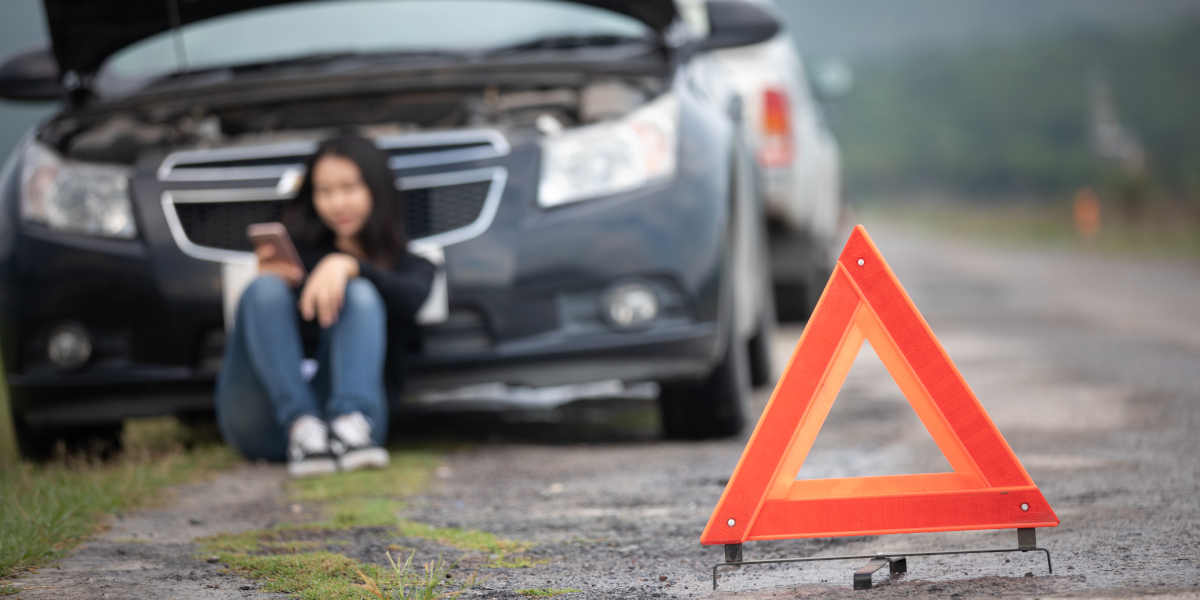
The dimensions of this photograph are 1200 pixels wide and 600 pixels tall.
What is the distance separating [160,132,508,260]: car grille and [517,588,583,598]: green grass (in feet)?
6.37

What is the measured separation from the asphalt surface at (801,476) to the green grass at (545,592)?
0.12 ft

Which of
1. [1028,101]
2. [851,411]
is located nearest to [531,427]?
[851,411]

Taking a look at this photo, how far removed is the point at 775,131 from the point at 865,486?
6.03m

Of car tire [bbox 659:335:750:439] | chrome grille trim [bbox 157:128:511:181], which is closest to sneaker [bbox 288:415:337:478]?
chrome grille trim [bbox 157:128:511:181]

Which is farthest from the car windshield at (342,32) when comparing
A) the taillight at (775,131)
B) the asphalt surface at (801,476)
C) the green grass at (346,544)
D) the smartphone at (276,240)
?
the taillight at (775,131)

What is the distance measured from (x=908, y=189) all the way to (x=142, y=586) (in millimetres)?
95821

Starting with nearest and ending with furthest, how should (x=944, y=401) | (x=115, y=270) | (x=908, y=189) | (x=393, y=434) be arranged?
(x=944, y=401) → (x=115, y=270) → (x=393, y=434) → (x=908, y=189)

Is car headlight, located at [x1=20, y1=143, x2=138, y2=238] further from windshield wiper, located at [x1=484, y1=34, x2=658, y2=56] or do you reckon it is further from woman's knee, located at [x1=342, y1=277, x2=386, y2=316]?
windshield wiper, located at [x1=484, y1=34, x2=658, y2=56]

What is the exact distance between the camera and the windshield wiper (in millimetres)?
5504

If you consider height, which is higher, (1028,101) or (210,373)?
(1028,101)

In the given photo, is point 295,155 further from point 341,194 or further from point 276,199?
point 341,194

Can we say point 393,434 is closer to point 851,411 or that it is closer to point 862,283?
point 851,411

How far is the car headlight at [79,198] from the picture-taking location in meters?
4.86

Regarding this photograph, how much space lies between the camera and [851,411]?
19.5ft
